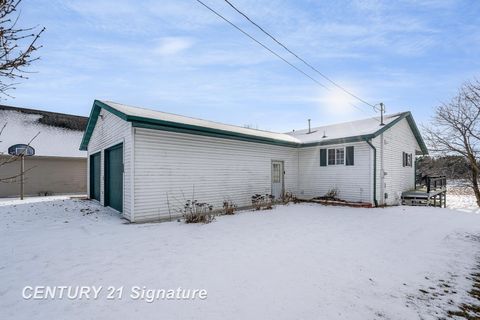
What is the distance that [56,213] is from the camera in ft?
32.0

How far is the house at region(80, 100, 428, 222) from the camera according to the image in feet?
28.1

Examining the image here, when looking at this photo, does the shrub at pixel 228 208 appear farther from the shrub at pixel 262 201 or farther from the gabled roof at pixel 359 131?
the gabled roof at pixel 359 131

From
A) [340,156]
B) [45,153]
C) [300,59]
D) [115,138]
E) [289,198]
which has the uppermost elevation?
[300,59]

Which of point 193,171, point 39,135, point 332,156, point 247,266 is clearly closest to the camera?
point 247,266

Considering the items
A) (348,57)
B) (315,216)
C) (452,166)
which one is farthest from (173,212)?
(452,166)

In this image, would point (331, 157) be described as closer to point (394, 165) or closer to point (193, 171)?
point (394, 165)

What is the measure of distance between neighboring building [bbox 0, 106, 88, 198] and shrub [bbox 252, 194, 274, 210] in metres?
15.0

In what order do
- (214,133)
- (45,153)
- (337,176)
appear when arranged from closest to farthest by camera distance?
(214,133)
(337,176)
(45,153)

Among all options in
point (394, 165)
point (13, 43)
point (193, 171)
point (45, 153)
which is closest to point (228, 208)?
point (193, 171)

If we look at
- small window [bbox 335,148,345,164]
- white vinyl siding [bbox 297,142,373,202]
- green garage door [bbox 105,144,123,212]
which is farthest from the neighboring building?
small window [bbox 335,148,345,164]

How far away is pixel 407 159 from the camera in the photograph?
16.0 meters

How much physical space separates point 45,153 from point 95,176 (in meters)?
6.39

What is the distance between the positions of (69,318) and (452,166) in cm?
2270

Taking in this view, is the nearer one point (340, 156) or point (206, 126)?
point (206, 126)
